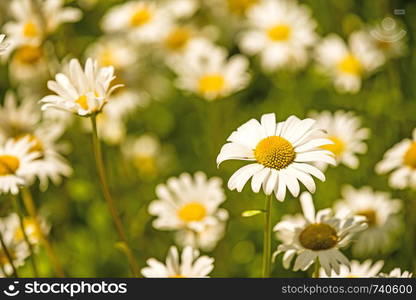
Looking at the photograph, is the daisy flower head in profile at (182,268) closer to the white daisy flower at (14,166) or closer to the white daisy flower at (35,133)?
the white daisy flower at (14,166)

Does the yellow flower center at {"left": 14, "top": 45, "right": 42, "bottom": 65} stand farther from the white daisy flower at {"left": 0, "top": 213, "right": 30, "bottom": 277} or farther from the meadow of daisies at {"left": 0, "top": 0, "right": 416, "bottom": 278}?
the white daisy flower at {"left": 0, "top": 213, "right": 30, "bottom": 277}

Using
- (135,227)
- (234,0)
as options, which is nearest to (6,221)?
(135,227)

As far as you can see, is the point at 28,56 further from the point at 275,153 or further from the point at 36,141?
the point at 275,153

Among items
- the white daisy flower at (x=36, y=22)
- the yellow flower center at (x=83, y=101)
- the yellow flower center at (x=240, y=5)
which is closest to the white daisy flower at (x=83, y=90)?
the yellow flower center at (x=83, y=101)

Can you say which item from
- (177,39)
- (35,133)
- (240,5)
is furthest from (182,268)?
(240,5)

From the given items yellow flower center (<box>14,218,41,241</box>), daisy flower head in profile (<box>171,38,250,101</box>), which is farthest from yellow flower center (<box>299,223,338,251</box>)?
daisy flower head in profile (<box>171,38,250,101</box>)

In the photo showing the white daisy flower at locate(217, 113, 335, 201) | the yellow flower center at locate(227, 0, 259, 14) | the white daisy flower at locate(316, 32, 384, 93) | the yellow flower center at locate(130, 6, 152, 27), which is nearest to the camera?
the white daisy flower at locate(217, 113, 335, 201)

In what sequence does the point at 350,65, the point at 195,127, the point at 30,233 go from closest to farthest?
the point at 30,233 → the point at 350,65 → the point at 195,127

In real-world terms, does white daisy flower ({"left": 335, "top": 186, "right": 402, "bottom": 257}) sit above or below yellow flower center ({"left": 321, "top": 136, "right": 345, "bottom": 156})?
below
